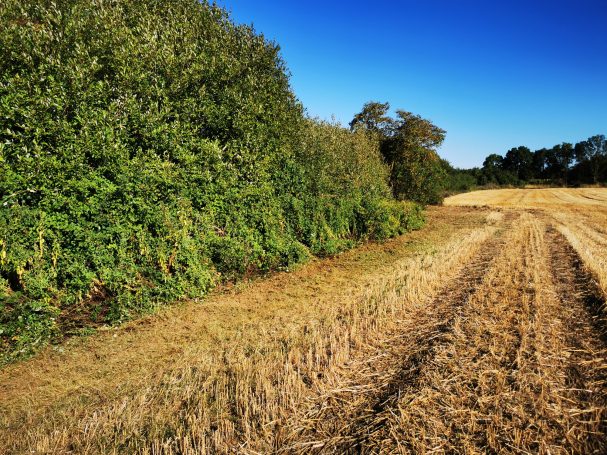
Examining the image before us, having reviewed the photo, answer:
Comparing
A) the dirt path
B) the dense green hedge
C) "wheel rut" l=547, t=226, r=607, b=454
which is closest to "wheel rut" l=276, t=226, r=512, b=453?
the dirt path

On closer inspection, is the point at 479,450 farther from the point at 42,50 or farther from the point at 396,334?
the point at 42,50

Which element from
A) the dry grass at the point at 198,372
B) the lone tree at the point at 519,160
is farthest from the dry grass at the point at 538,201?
the lone tree at the point at 519,160

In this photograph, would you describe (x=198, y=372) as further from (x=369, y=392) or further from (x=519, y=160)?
(x=519, y=160)

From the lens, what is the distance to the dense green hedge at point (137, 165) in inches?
259

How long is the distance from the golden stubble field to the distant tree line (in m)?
51.2

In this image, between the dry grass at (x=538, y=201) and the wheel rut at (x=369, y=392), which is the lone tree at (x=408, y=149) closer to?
the dry grass at (x=538, y=201)

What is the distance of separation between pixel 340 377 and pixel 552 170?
388 feet

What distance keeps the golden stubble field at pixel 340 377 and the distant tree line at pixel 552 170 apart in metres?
51.2

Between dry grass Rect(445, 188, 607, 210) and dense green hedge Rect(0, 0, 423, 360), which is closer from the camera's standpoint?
dense green hedge Rect(0, 0, 423, 360)

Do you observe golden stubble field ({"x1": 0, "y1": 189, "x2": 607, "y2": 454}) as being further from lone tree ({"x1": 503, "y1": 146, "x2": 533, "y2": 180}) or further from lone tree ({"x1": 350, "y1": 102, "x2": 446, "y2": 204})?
lone tree ({"x1": 503, "y1": 146, "x2": 533, "y2": 180})

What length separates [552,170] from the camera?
94.6m

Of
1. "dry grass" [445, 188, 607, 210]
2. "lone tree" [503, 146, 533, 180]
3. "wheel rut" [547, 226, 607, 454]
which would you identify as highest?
"lone tree" [503, 146, 533, 180]

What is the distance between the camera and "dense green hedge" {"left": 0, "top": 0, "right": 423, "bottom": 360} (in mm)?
6566

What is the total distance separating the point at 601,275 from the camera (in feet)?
27.9
